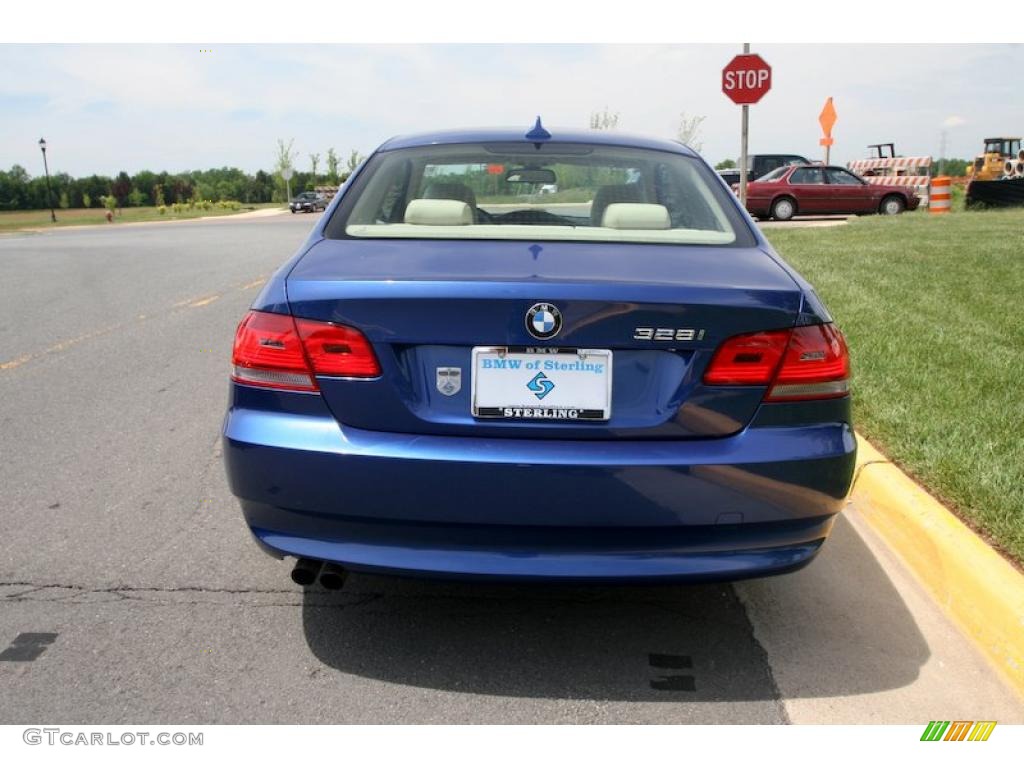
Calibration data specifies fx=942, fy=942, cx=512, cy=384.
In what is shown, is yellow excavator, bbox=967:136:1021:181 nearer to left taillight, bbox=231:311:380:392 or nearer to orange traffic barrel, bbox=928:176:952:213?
orange traffic barrel, bbox=928:176:952:213

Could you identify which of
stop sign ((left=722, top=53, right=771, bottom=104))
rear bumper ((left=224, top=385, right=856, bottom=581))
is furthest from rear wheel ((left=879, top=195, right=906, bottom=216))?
rear bumper ((left=224, top=385, right=856, bottom=581))

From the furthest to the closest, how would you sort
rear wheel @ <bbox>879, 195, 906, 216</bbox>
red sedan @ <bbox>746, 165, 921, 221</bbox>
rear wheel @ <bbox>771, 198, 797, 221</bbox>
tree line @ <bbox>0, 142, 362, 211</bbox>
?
tree line @ <bbox>0, 142, 362, 211</bbox> → rear wheel @ <bbox>879, 195, 906, 216</bbox> → rear wheel @ <bbox>771, 198, 797, 221</bbox> → red sedan @ <bbox>746, 165, 921, 221</bbox>

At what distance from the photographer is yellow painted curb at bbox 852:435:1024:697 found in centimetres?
282

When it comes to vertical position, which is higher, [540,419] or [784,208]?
[540,419]

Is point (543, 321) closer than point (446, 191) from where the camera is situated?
Yes

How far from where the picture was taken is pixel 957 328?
673 centimetres

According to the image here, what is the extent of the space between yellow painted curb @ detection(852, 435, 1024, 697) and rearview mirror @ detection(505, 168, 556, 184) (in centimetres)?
185

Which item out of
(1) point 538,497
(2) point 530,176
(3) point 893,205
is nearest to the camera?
(1) point 538,497

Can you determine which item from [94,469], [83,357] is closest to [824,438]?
[94,469]

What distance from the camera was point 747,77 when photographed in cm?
1252

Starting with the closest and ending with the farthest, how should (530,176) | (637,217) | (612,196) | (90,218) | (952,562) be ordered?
(952,562), (637,217), (612,196), (530,176), (90,218)

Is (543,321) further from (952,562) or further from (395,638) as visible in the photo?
(952,562)

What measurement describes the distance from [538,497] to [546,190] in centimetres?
233

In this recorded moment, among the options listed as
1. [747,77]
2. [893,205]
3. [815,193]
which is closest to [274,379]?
[747,77]
